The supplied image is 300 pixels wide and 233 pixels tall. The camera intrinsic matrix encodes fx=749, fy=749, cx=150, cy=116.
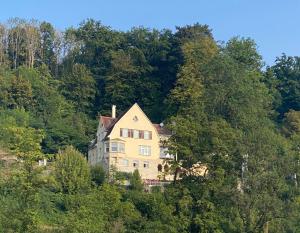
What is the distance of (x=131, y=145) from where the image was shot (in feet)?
220

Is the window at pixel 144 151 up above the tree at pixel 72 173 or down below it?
above

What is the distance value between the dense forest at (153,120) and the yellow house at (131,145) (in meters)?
3.08

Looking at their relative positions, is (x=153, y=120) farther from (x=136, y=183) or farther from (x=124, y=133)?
(x=136, y=183)

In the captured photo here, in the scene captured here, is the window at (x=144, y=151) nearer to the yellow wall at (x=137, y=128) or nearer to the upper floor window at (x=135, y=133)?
the yellow wall at (x=137, y=128)

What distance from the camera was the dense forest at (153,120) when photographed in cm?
4800

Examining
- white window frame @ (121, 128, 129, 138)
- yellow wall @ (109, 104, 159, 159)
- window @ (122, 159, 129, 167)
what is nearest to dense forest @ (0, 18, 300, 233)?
yellow wall @ (109, 104, 159, 159)

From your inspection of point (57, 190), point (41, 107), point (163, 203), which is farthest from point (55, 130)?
point (163, 203)

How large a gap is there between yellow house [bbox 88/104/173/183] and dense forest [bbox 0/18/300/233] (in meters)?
3.08

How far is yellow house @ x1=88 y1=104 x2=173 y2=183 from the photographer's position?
65.9 metres

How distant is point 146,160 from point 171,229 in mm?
20473

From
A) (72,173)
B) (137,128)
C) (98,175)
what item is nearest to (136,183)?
(98,175)

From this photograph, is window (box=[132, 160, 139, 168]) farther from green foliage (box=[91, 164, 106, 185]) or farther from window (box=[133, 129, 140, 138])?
green foliage (box=[91, 164, 106, 185])

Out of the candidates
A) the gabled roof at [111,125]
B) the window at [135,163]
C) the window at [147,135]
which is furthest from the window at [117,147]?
the window at [147,135]

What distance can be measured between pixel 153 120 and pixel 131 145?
11034 mm
